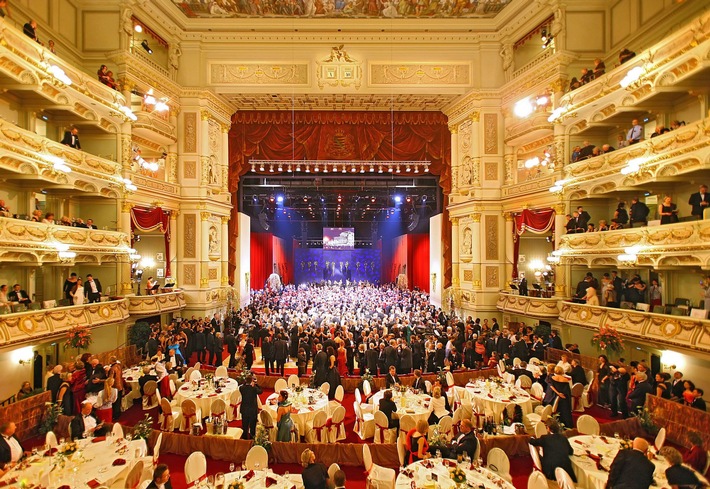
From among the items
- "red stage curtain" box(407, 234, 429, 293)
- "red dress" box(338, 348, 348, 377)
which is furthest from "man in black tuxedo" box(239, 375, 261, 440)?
"red stage curtain" box(407, 234, 429, 293)

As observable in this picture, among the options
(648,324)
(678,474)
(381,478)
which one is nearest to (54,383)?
(381,478)

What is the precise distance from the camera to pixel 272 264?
2698 cm

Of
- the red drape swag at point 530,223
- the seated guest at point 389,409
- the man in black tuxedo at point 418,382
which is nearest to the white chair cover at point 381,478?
the seated guest at point 389,409

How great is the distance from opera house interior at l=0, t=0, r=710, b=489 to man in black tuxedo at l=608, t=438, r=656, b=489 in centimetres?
3

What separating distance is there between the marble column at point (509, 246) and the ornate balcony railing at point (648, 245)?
3098 millimetres

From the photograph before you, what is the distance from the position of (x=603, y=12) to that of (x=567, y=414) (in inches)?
499

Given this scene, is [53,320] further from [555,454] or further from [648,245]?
[648,245]

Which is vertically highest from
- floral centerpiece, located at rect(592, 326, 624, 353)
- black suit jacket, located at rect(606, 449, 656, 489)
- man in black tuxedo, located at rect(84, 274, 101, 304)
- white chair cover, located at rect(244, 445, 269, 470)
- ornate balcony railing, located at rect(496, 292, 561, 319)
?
man in black tuxedo, located at rect(84, 274, 101, 304)

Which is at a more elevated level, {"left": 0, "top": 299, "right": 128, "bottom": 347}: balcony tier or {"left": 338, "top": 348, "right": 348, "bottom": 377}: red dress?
{"left": 0, "top": 299, "right": 128, "bottom": 347}: balcony tier

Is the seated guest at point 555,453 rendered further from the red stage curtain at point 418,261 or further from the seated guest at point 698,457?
the red stage curtain at point 418,261

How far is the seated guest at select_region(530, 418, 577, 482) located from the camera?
17.5 feet

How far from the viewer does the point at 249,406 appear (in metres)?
7.16

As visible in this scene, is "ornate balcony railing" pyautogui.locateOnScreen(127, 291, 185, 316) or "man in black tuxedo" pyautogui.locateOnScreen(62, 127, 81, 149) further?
"ornate balcony railing" pyautogui.locateOnScreen(127, 291, 185, 316)

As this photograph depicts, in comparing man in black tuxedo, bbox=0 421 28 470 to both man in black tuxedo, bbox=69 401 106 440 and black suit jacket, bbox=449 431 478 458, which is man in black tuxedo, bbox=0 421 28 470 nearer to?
man in black tuxedo, bbox=69 401 106 440
